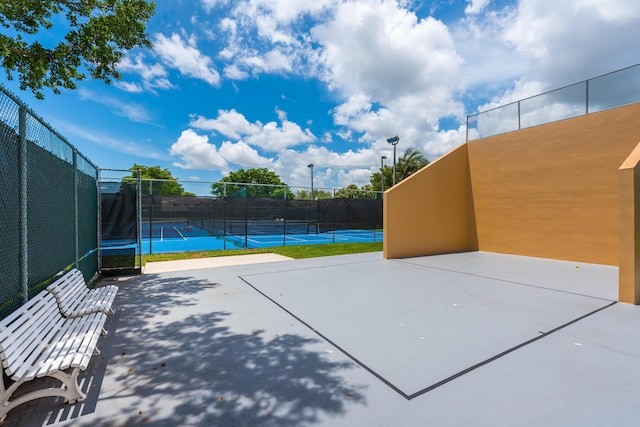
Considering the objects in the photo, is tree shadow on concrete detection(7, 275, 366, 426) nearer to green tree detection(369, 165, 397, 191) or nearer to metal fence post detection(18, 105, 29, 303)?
metal fence post detection(18, 105, 29, 303)

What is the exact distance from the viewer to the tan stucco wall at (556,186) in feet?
26.5

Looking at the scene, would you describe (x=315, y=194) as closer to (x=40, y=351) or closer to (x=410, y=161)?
(x=40, y=351)

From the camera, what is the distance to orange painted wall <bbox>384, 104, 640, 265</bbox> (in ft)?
26.8

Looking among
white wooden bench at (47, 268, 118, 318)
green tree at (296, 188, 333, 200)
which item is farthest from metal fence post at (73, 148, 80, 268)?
green tree at (296, 188, 333, 200)

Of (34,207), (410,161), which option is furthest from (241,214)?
(410,161)

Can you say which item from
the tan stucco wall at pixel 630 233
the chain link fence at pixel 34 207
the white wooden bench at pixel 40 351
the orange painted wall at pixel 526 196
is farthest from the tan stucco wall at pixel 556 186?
the chain link fence at pixel 34 207

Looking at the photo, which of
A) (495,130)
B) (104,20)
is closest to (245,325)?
(104,20)

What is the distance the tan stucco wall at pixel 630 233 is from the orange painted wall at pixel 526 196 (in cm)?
399

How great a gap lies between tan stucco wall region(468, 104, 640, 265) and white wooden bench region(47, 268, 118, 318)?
11669mm

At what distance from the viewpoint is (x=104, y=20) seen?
5367 millimetres

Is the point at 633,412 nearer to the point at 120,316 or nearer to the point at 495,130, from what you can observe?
the point at 120,316

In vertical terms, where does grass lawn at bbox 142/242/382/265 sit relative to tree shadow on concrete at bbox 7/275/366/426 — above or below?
above

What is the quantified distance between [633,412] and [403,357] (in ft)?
5.76

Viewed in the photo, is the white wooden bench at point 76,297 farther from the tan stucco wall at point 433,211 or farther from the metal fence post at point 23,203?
the tan stucco wall at point 433,211
